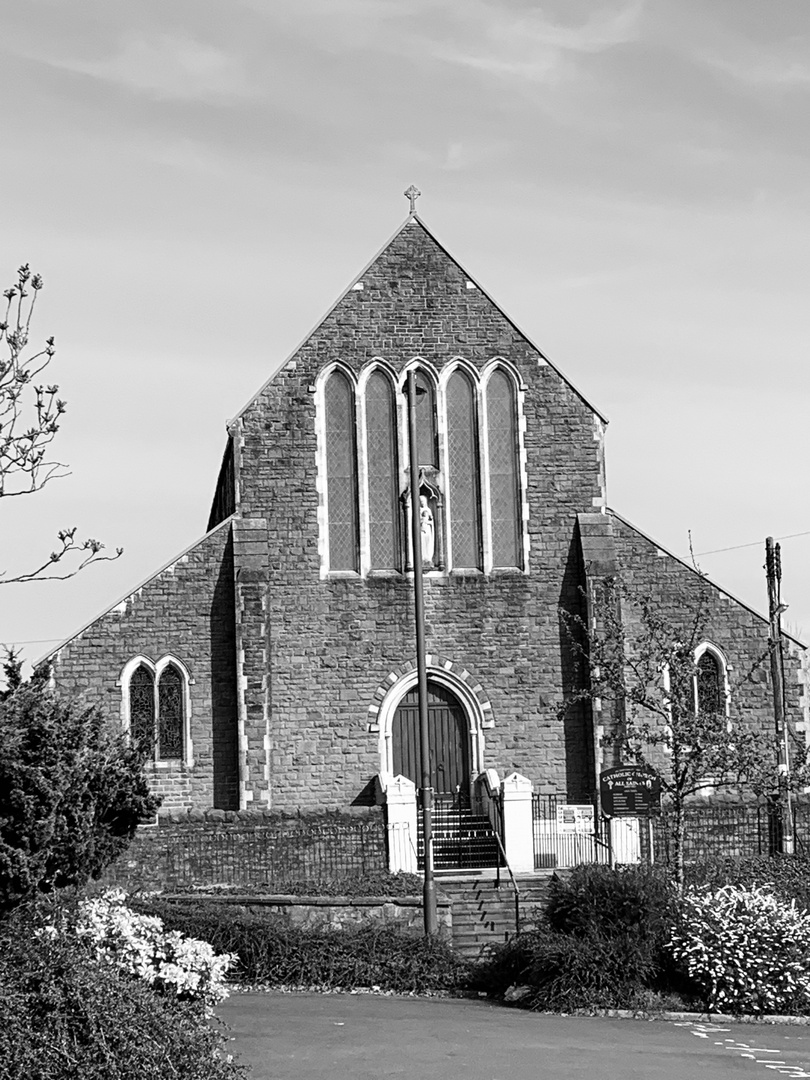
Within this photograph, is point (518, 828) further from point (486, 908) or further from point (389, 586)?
point (389, 586)

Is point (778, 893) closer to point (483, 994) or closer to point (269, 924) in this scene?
point (483, 994)

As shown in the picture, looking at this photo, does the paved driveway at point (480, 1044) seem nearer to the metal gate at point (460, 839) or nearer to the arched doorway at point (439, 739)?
the metal gate at point (460, 839)

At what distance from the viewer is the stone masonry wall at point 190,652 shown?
1029 inches

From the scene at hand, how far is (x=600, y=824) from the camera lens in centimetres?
2402

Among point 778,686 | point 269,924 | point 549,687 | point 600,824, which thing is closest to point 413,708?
point 549,687

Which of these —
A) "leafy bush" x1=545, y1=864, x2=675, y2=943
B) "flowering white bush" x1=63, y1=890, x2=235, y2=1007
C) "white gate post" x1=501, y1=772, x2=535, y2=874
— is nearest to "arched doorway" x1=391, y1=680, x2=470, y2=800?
"white gate post" x1=501, y1=772, x2=535, y2=874

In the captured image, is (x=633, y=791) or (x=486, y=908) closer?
(x=486, y=908)

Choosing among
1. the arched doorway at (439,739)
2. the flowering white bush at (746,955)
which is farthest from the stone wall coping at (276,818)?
the flowering white bush at (746,955)

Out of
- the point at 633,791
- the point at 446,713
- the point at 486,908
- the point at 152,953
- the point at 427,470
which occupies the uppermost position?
the point at 427,470

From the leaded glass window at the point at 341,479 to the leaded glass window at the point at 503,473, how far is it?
258 centimetres

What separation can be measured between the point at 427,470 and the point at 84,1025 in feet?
57.7

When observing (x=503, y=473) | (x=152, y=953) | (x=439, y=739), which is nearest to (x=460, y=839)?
(x=439, y=739)

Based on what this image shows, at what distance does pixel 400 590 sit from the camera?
27.1 metres

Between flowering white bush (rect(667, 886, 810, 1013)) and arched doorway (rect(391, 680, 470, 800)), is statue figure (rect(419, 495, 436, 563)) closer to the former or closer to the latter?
arched doorway (rect(391, 680, 470, 800))
